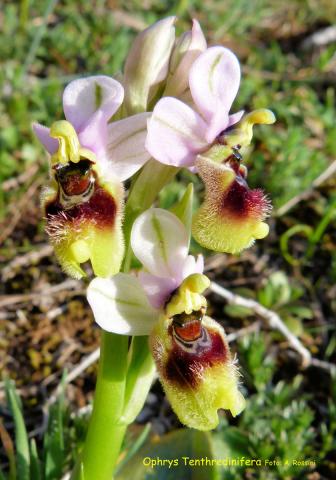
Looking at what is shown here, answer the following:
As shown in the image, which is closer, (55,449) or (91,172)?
(91,172)

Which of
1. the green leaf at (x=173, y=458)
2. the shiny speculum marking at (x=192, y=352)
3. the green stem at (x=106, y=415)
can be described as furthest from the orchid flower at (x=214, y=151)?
the green leaf at (x=173, y=458)

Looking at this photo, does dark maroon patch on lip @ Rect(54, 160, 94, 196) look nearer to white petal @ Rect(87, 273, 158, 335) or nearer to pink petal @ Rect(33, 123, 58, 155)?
pink petal @ Rect(33, 123, 58, 155)

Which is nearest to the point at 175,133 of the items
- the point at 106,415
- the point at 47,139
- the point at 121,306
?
the point at 47,139

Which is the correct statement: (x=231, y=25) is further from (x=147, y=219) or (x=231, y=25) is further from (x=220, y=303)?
(x=147, y=219)

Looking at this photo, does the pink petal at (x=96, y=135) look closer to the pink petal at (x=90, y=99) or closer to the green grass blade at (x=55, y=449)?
the pink petal at (x=90, y=99)

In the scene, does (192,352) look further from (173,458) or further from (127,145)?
(173,458)

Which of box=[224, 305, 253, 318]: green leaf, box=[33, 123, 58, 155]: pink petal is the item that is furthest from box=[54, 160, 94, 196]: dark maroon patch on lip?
box=[224, 305, 253, 318]: green leaf
